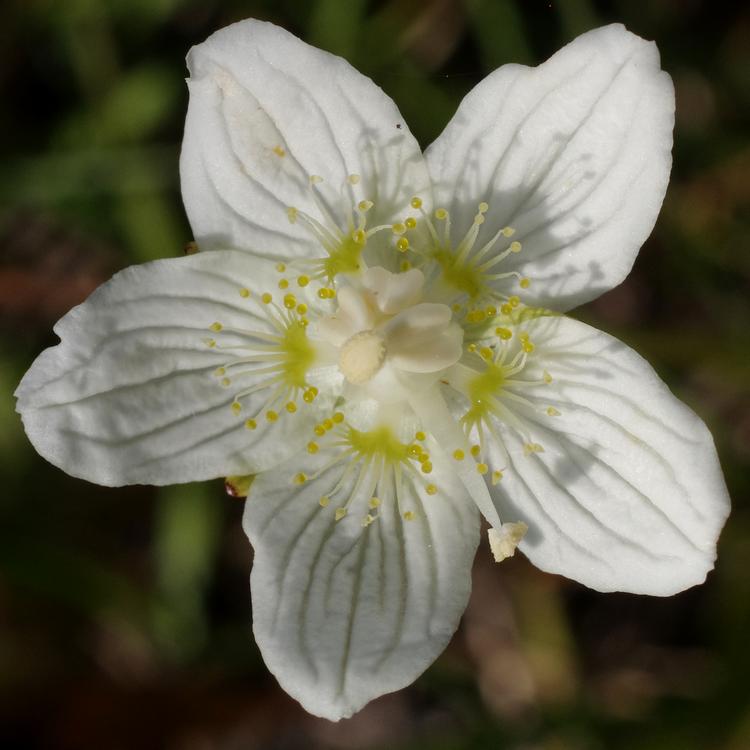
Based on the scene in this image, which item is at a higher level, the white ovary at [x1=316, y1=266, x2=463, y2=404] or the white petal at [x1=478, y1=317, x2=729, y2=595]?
the white ovary at [x1=316, y1=266, x2=463, y2=404]

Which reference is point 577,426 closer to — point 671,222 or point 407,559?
point 407,559

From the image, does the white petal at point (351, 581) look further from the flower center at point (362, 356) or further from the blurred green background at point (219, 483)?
the blurred green background at point (219, 483)

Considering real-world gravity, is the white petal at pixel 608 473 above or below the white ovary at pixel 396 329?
below

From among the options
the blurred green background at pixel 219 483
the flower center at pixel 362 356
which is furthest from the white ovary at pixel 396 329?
the blurred green background at pixel 219 483

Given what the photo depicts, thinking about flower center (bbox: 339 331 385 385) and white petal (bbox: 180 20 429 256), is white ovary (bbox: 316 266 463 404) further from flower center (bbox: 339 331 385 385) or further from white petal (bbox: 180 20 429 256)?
white petal (bbox: 180 20 429 256)

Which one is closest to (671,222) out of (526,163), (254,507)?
(526,163)

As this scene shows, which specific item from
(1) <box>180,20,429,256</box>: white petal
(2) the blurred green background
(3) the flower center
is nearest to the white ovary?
(3) the flower center
